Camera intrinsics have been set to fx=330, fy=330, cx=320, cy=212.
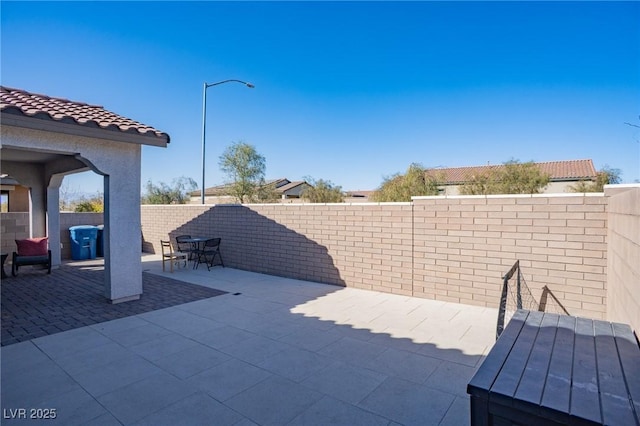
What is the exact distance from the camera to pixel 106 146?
5.95 m

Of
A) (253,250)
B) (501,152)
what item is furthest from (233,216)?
(501,152)

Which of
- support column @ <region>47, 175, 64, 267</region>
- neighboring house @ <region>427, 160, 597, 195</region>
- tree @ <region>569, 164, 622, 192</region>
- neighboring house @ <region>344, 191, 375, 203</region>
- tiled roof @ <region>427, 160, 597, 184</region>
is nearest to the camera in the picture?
support column @ <region>47, 175, 64, 267</region>

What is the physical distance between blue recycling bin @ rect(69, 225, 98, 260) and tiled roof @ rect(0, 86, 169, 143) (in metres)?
6.07

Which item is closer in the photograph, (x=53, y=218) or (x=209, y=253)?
(x=53, y=218)

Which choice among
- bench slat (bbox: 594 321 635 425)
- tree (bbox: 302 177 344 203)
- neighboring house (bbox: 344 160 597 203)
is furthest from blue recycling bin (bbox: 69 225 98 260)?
neighboring house (bbox: 344 160 597 203)

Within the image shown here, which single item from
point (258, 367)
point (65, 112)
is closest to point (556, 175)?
point (258, 367)

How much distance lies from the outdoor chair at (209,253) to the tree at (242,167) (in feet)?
35.7

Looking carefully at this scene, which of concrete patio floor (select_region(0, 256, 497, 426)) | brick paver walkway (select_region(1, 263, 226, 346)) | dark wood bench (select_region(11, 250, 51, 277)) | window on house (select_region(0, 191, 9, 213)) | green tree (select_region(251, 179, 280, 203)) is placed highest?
green tree (select_region(251, 179, 280, 203))

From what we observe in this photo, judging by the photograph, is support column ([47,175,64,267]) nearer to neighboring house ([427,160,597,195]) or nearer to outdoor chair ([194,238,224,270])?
outdoor chair ([194,238,224,270])

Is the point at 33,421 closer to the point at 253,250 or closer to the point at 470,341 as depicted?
the point at 470,341

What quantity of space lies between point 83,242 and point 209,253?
5.03 m

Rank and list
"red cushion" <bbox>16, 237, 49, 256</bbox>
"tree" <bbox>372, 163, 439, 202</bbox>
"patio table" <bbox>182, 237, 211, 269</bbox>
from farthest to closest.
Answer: "tree" <bbox>372, 163, 439, 202</bbox> → "patio table" <bbox>182, 237, 211, 269</bbox> → "red cushion" <bbox>16, 237, 49, 256</bbox>

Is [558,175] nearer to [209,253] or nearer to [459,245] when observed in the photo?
[459,245]

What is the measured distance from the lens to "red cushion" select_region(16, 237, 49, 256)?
8617 millimetres
